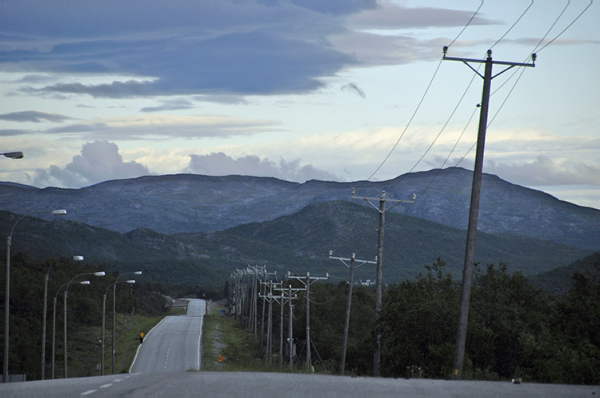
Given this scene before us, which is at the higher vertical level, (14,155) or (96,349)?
(14,155)

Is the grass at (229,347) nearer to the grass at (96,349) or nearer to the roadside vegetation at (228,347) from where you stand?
the roadside vegetation at (228,347)

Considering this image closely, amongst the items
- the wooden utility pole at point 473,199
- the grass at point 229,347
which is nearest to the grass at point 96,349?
the grass at point 229,347

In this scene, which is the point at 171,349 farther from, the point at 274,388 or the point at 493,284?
the point at 274,388

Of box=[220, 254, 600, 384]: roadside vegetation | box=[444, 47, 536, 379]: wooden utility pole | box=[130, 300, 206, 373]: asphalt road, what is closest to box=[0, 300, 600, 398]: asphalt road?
box=[444, 47, 536, 379]: wooden utility pole

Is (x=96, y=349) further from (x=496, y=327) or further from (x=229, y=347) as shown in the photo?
(x=496, y=327)

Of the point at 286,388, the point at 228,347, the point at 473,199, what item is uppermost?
the point at 473,199

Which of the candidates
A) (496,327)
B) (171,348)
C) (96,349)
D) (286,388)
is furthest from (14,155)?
(96,349)

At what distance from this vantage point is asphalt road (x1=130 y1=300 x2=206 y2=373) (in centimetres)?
6141

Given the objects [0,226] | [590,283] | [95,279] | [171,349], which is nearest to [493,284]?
[590,283]

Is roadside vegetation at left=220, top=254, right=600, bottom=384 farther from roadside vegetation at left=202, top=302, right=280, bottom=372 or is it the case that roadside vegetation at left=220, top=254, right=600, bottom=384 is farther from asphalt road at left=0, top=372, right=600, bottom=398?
roadside vegetation at left=202, top=302, right=280, bottom=372

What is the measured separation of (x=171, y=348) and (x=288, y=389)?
66910 mm

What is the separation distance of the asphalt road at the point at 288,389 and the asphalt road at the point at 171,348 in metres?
31.8

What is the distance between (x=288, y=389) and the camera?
12.4m

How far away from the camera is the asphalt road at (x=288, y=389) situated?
11961 mm
